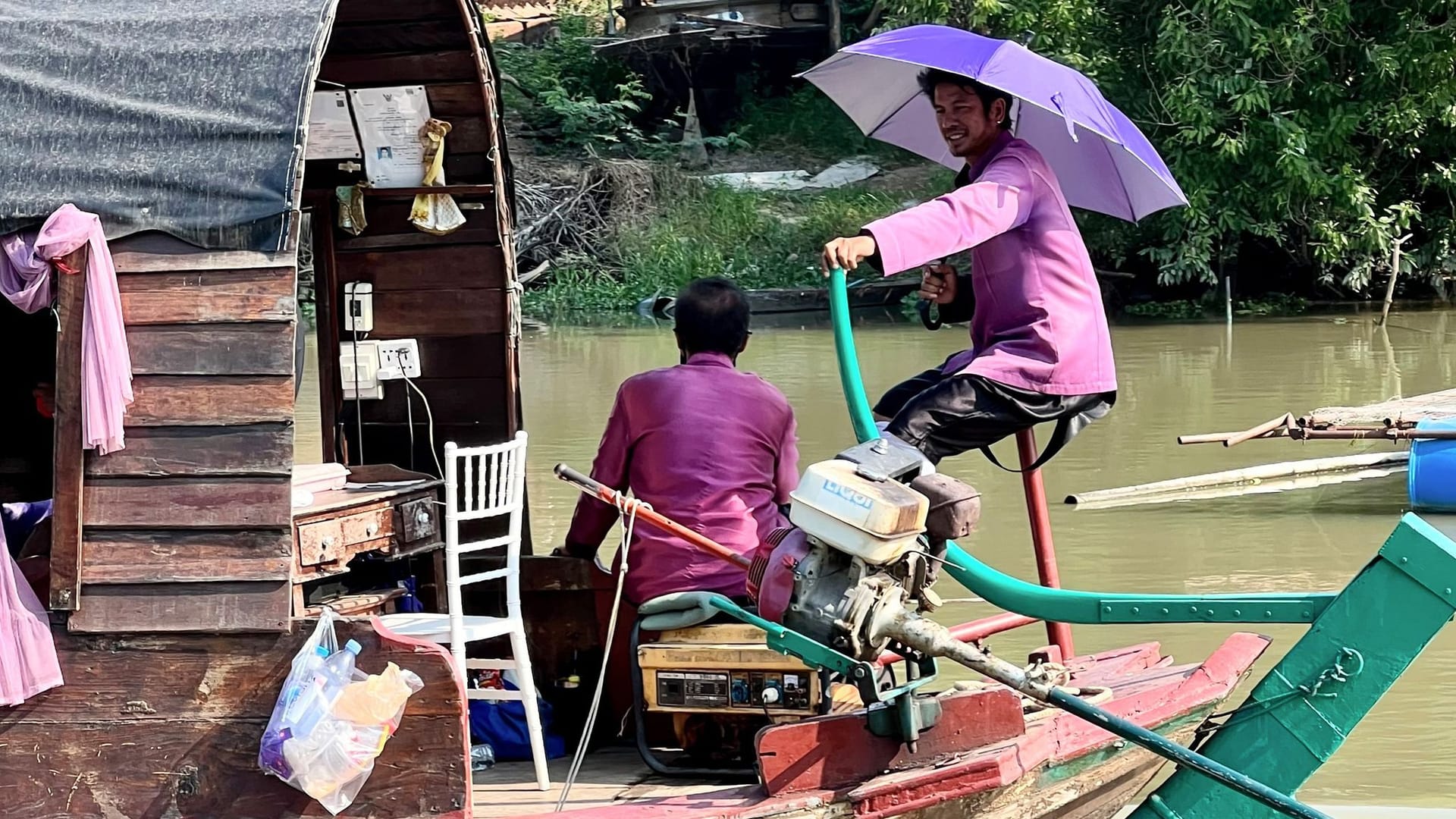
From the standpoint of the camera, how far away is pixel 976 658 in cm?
340

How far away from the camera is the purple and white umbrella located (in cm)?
390

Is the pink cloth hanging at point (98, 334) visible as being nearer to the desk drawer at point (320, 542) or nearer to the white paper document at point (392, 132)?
the desk drawer at point (320, 542)

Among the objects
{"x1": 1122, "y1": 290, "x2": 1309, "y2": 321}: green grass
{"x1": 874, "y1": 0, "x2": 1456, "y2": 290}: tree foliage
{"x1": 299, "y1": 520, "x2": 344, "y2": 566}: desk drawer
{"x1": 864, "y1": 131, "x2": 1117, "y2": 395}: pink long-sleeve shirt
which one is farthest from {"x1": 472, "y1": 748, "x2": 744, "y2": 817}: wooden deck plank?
{"x1": 1122, "y1": 290, "x2": 1309, "y2": 321}: green grass

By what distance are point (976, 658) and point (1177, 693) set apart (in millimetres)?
978

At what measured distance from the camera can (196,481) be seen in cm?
359

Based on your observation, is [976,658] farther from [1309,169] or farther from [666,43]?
[666,43]

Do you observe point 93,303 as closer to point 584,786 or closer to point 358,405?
point 584,786

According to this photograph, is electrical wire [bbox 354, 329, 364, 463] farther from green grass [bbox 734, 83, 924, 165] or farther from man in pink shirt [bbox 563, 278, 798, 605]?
green grass [bbox 734, 83, 924, 165]

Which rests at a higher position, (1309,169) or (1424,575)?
(1309,169)

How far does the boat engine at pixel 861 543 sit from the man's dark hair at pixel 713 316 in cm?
80

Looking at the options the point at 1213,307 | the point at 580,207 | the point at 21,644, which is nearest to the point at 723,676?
the point at 21,644

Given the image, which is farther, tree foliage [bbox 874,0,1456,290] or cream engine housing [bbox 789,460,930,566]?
tree foliage [bbox 874,0,1456,290]

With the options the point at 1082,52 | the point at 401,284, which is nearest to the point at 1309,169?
Result: the point at 1082,52

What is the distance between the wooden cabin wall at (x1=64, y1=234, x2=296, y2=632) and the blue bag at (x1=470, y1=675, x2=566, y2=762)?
1115 mm
